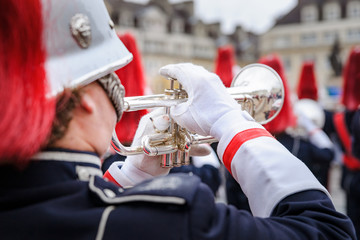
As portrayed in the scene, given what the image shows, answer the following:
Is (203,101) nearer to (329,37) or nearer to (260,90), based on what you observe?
(260,90)

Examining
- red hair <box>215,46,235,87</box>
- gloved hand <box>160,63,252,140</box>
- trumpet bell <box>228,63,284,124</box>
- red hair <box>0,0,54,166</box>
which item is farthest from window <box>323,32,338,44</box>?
red hair <box>0,0,54,166</box>

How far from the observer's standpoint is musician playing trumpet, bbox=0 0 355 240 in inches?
42.6

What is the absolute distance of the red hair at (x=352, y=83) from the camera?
19.0 feet

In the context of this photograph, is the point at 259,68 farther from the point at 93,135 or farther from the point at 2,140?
the point at 2,140

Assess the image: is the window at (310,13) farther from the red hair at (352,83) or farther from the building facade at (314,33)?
the red hair at (352,83)

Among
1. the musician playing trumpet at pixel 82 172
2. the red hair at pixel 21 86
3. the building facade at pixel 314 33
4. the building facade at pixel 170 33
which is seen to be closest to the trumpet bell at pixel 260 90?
the musician playing trumpet at pixel 82 172

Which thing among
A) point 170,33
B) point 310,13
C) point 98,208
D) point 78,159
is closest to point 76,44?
point 78,159

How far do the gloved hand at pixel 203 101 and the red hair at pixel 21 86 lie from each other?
2.24 ft

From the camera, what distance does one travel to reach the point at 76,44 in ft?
4.03

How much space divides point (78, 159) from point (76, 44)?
310 mm

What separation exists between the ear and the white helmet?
40 mm

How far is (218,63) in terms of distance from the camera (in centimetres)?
580

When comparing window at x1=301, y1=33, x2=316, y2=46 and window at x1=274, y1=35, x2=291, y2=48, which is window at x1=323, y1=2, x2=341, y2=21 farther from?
window at x1=274, y1=35, x2=291, y2=48

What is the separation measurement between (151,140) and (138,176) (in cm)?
16
